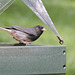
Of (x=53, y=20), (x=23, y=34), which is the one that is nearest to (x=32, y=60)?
(x=23, y=34)

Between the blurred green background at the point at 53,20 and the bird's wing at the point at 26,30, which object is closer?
the bird's wing at the point at 26,30

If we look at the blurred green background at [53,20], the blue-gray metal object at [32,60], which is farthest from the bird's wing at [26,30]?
the blurred green background at [53,20]

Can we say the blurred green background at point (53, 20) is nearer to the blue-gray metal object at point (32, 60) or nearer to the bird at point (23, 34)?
the bird at point (23, 34)

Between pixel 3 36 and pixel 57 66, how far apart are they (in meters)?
1.84

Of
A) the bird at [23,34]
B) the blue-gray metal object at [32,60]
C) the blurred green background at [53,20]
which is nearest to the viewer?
the blue-gray metal object at [32,60]

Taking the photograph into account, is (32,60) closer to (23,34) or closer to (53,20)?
(23,34)

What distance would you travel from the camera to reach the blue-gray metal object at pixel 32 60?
1756mm

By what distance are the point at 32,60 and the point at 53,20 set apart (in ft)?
7.40

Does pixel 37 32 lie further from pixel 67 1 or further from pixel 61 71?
pixel 67 1

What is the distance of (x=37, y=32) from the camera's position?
2.21 m

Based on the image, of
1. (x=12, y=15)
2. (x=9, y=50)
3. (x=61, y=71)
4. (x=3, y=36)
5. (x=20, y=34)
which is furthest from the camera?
(x=12, y=15)

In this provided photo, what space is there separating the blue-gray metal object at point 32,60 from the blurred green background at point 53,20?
1.52 m

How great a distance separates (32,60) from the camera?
1.81 metres

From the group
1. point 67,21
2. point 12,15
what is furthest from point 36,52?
point 67,21
